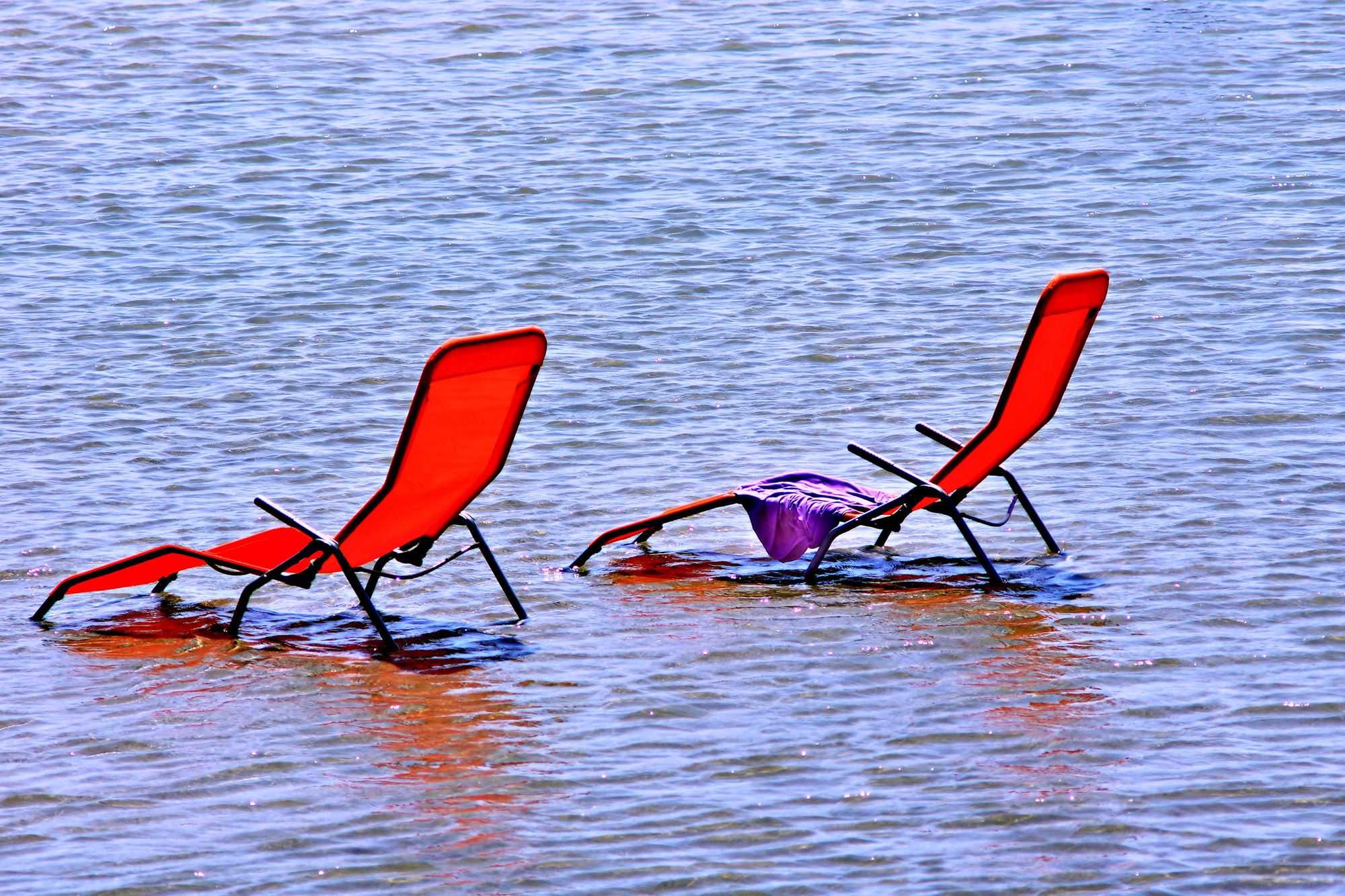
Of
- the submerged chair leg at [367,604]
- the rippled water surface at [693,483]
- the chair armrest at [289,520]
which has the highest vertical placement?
the chair armrest at [289,520]

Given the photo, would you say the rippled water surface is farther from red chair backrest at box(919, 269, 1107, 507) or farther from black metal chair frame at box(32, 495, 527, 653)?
red chair backrest at box(919, 269, 1107, 507)

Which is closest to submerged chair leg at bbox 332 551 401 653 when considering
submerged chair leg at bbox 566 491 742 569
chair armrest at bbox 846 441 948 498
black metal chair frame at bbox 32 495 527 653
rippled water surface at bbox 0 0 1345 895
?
black metal chair frame at bbox 32 495 527 653

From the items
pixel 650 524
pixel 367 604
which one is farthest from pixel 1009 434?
pixel 367 604

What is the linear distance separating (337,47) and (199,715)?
2022 centimetres

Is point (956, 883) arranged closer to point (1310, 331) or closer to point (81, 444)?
point (81, 444)

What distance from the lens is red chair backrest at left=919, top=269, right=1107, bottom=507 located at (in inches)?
287

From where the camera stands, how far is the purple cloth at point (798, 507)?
7480 mm

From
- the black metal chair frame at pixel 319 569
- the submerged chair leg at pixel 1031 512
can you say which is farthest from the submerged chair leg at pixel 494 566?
the submerged chair leg at pixel 1031 512

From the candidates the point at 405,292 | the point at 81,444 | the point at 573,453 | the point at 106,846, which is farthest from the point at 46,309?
the point at 106,846

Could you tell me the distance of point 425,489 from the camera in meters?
6.82

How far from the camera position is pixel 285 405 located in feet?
34.8

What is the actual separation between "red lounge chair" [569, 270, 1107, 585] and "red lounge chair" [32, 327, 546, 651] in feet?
3.35

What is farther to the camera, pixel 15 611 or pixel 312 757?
pixel 15 611

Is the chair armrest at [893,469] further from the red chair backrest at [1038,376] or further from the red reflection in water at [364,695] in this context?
the red reflection in water at [364,695]
